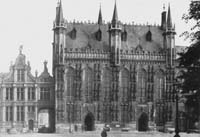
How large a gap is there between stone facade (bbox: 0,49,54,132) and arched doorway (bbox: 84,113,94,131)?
5.39 m

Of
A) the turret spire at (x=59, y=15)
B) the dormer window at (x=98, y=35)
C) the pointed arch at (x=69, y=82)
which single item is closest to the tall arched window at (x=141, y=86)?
the dormer window at (x=98, y=35)

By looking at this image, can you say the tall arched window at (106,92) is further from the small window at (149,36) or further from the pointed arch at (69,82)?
the small window at (149,36)

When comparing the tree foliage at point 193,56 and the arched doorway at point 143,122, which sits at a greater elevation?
the tree foliage at point 193,56

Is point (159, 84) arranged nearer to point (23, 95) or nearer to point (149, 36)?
point (149, 36)

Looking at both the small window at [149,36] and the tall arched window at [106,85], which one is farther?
the small window at [149,36]

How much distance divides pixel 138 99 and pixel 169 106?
515cm

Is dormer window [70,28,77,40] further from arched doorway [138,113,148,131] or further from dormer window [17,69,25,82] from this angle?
arched doorway [138,113,148,131]

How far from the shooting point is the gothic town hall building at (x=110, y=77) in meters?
73.1

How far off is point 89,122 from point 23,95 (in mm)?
11014

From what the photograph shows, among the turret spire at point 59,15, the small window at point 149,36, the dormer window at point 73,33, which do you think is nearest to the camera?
the turret spire at point 59,15

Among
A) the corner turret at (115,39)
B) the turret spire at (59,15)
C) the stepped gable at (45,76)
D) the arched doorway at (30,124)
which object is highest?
the turret spire at (59,15)

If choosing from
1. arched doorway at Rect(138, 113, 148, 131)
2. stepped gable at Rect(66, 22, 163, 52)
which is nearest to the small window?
stepped gable at Rect(66, 22, 163, 52)

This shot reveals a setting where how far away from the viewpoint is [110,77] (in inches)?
2928

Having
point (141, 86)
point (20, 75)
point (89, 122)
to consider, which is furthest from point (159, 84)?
point (20, 75)
